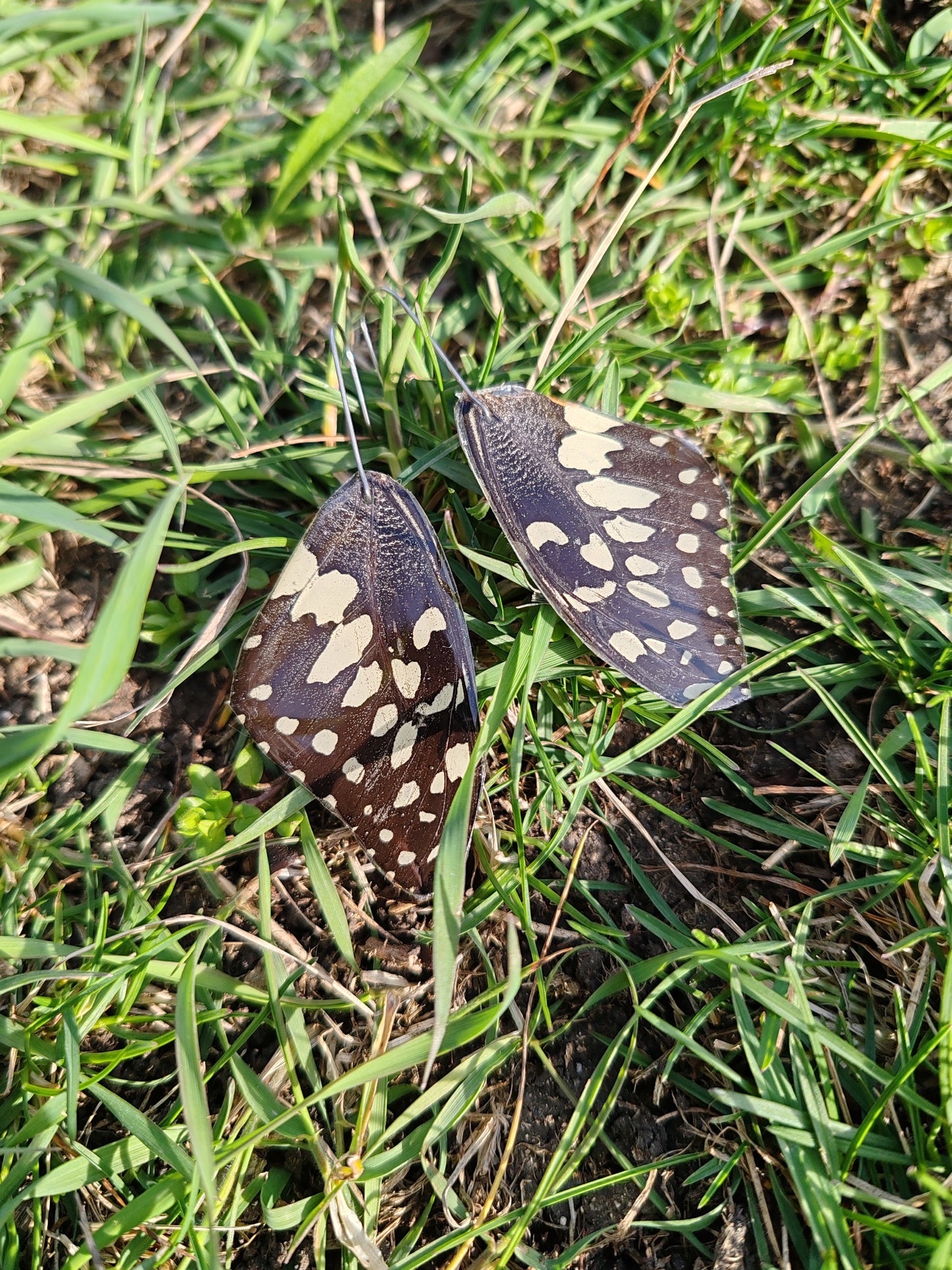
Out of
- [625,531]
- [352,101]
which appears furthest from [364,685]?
[352,101]

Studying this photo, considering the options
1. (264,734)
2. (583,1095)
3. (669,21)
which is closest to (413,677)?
(264,734)

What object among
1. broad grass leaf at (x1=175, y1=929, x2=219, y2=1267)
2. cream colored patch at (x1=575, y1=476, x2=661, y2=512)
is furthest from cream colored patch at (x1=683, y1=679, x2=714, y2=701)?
broad grass leaf at (x1=175, y1=929, x2=219, y2=1267)

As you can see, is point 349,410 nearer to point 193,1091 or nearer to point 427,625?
point 427,625

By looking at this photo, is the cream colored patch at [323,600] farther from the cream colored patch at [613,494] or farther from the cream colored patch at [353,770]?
the cream colored patch at [613,494]

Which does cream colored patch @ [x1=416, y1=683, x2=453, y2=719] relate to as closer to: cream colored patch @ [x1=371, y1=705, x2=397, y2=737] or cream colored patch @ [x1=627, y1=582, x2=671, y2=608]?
cream colored patch @ [x1=371, y1=705, x2=397, y2=737]

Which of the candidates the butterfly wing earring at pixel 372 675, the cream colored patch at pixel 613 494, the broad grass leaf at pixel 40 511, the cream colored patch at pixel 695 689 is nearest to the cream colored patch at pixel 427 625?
the butterfly wing earring at pixel 372 675

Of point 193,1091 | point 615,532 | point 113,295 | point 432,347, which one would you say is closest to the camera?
point 193,1091

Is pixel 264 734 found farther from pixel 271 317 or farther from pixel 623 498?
pixel 271 317
